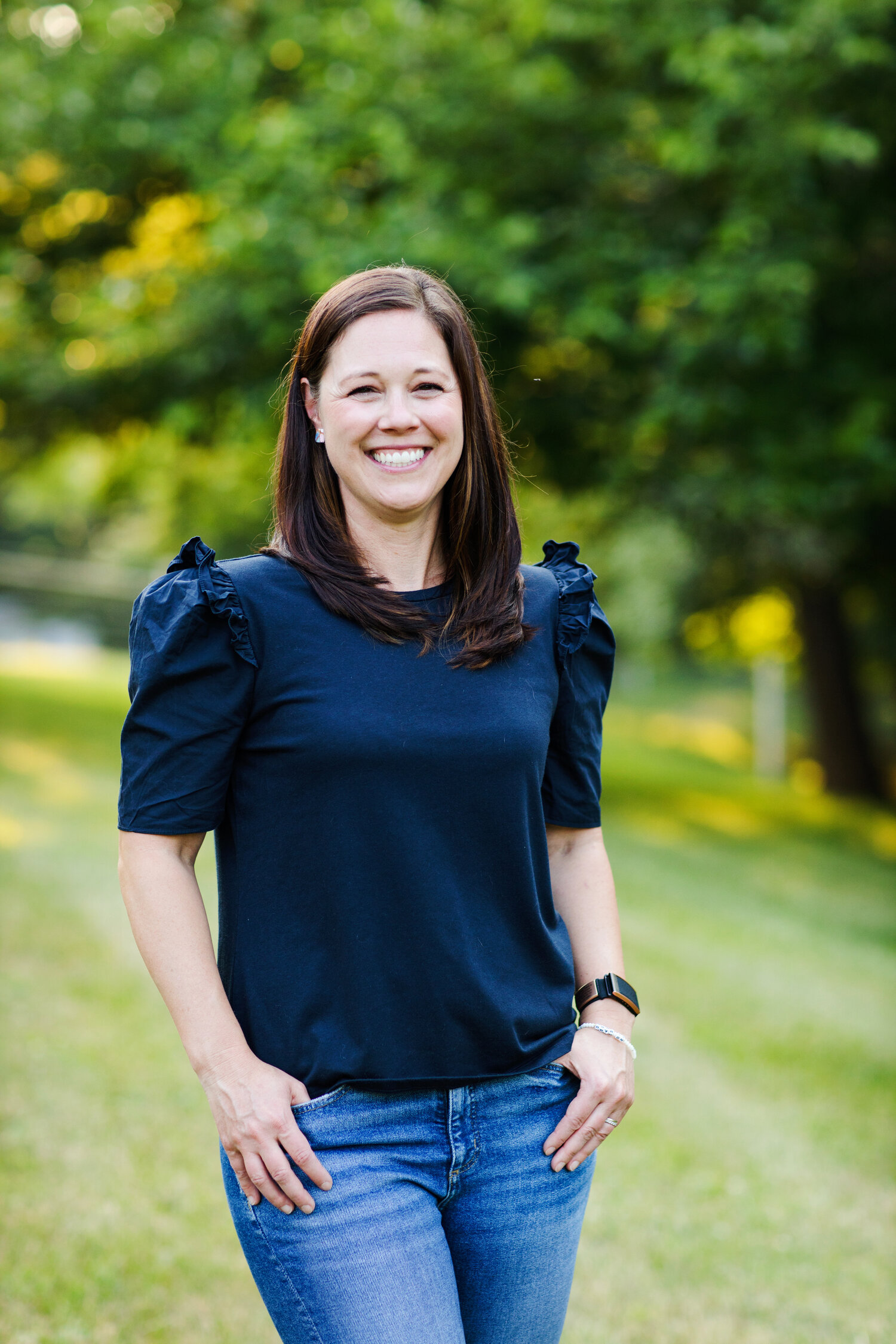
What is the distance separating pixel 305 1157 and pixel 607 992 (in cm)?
58

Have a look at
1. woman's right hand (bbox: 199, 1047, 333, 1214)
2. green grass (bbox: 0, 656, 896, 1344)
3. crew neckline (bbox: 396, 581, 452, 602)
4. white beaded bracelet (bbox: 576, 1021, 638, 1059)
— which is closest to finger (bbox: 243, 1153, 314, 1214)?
woman's right hand (bbox: 199, 1047, 333, 1214)

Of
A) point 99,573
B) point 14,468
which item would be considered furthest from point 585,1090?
point 99,573

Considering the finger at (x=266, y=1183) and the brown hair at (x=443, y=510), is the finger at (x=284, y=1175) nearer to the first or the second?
the finger at (x=266, y=1183)

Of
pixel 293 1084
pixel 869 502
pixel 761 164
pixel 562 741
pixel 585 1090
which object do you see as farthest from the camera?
pixel 869 502

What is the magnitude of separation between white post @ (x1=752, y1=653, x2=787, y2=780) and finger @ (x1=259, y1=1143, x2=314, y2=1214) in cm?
2338

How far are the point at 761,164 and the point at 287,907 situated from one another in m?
7.73

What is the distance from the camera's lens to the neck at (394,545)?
1.92 metres

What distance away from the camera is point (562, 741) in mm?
2031

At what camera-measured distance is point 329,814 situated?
66.3 inches

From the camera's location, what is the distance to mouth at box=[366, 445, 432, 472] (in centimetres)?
188

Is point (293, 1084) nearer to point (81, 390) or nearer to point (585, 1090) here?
point (585, 1090)

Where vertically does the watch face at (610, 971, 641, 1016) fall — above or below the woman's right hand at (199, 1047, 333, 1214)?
above

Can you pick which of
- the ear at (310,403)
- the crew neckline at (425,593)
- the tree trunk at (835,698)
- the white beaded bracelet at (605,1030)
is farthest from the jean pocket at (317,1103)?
the tree trunk at (835,698)

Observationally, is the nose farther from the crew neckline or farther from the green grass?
the green grass
